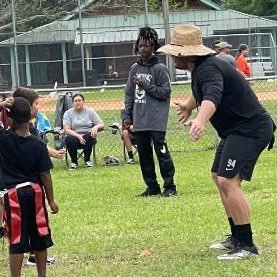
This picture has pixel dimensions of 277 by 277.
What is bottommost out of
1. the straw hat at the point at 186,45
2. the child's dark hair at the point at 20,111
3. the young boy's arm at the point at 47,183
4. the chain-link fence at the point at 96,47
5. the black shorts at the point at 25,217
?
the chain-link fence at the point at 96,47

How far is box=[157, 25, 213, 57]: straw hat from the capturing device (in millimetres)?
7746

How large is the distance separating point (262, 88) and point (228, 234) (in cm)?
1216

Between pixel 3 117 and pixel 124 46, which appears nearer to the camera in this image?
pixel 3 117

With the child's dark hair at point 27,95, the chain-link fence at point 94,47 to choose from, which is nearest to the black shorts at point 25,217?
the child's dark hair at point 27,95

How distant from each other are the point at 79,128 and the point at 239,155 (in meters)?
8.54

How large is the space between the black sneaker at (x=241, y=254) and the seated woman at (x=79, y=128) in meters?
8.18

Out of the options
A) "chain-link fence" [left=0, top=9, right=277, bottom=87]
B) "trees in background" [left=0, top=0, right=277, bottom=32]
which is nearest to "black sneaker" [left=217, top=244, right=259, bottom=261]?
"chain-link fence" [left=0, top=9, right=277, bottom=87]

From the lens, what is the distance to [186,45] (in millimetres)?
7973

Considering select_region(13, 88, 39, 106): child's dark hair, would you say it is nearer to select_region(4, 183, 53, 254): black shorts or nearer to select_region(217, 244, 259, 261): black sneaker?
select_region(4, 183, 53, 254): black shorts

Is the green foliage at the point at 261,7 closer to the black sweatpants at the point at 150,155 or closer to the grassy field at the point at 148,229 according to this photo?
the grassy field at the point at 148,229

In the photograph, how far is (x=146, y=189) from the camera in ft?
39.6

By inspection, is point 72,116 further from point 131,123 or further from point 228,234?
point 228,234

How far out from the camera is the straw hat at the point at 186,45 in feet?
25.4

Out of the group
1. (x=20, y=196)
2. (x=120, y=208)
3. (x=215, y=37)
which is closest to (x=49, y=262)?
(x=20, y=196)
